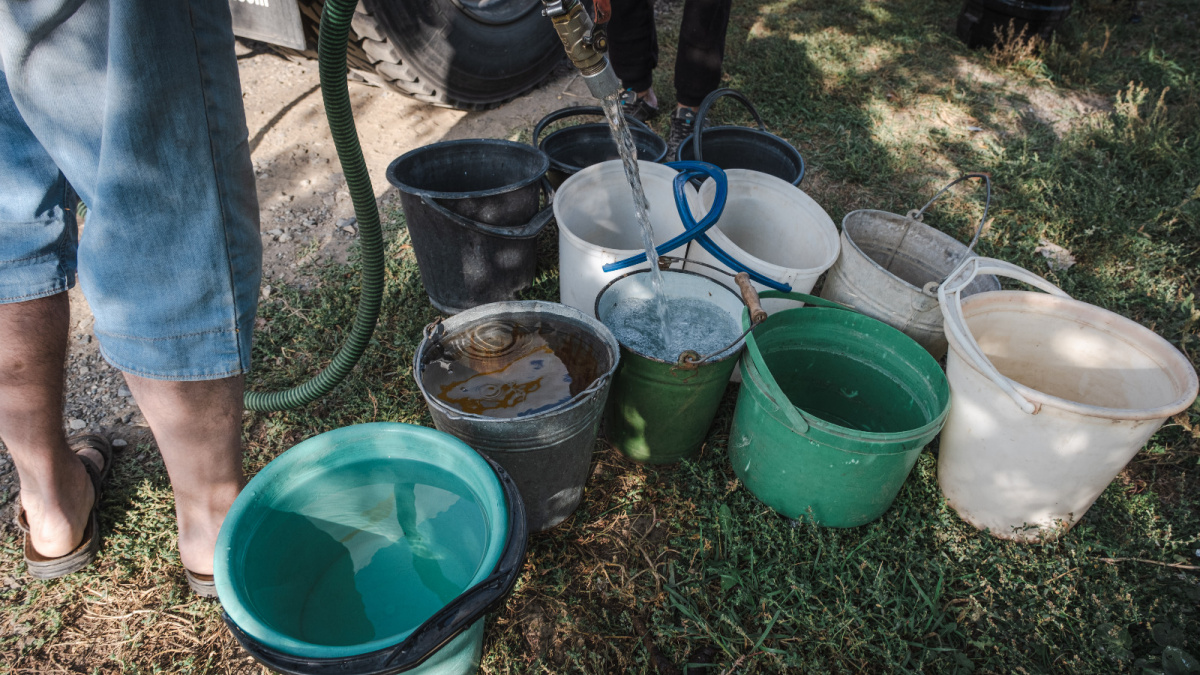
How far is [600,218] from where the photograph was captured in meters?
2.46

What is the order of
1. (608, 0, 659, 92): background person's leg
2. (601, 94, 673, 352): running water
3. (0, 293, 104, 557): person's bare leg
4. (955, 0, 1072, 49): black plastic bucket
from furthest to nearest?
(955, 0, 1072, 49): black plastic bucket → (608, 0, 659, 92): background person's leg → (601, 94, 673, 352): running water → (0, 293, 104, 557): person's bare leg

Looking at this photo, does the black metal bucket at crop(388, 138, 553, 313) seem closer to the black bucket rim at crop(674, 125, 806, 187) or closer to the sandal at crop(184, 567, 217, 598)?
the black bucket rim at crop(674, 125, 806, 187)

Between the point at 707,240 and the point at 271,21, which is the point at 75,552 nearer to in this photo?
the point at 707,240

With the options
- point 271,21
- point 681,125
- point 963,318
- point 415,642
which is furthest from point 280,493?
point 681,125

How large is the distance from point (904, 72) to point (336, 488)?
171 inches

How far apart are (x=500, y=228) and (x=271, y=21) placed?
1.44m

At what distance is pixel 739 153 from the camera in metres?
2.96

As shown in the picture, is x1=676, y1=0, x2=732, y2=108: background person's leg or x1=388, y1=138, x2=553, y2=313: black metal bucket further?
x1=676, y1=0, x2=732, y2=108: background person's leg

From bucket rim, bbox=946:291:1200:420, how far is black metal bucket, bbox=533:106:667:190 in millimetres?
1357

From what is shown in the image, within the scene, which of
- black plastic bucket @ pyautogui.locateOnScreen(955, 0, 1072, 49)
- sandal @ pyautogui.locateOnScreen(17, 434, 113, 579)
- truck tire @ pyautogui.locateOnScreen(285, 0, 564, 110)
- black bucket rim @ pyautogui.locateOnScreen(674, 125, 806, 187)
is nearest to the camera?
sandal @ pyautogui.locateOnScreen(17, 434, 113, 579)

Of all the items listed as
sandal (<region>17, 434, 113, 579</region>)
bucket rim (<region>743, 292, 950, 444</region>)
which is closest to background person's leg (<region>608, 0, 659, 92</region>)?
bucket rim (<region>743, 292, 950, 444</region>)

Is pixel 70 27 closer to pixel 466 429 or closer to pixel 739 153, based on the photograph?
pixel 466 429

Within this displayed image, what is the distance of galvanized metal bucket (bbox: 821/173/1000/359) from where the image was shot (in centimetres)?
202

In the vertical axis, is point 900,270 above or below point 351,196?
below
